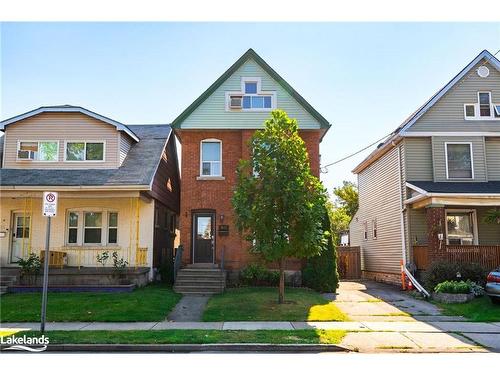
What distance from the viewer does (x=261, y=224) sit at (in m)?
13.1

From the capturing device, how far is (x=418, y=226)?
18594 millimetres

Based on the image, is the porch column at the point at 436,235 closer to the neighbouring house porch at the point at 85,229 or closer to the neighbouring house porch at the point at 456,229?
the neighbouring house porch at the point at 456,229

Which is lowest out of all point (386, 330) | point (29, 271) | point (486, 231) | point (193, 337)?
point (386, 330)

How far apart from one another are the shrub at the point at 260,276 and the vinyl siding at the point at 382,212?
5907mm

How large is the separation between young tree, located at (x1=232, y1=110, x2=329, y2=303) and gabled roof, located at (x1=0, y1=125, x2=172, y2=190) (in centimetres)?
539

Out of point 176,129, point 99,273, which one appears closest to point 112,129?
point 176,129

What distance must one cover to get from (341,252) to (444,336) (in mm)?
14456

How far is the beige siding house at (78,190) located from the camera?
17.5 meters

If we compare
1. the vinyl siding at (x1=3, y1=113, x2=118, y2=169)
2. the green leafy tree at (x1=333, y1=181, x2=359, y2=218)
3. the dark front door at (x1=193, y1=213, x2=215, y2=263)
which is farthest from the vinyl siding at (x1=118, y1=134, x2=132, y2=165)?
the green leafy tree at (x1=333, y1=181, x2=359, y2=218)

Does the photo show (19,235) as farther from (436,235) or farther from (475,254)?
(475,254)

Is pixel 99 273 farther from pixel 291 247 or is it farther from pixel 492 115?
pixel 492 115

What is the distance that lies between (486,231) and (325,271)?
730cm

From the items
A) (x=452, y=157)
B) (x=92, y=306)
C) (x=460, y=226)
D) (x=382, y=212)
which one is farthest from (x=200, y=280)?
(x=452, y=157)

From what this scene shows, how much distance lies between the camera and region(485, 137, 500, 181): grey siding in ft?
62.1
